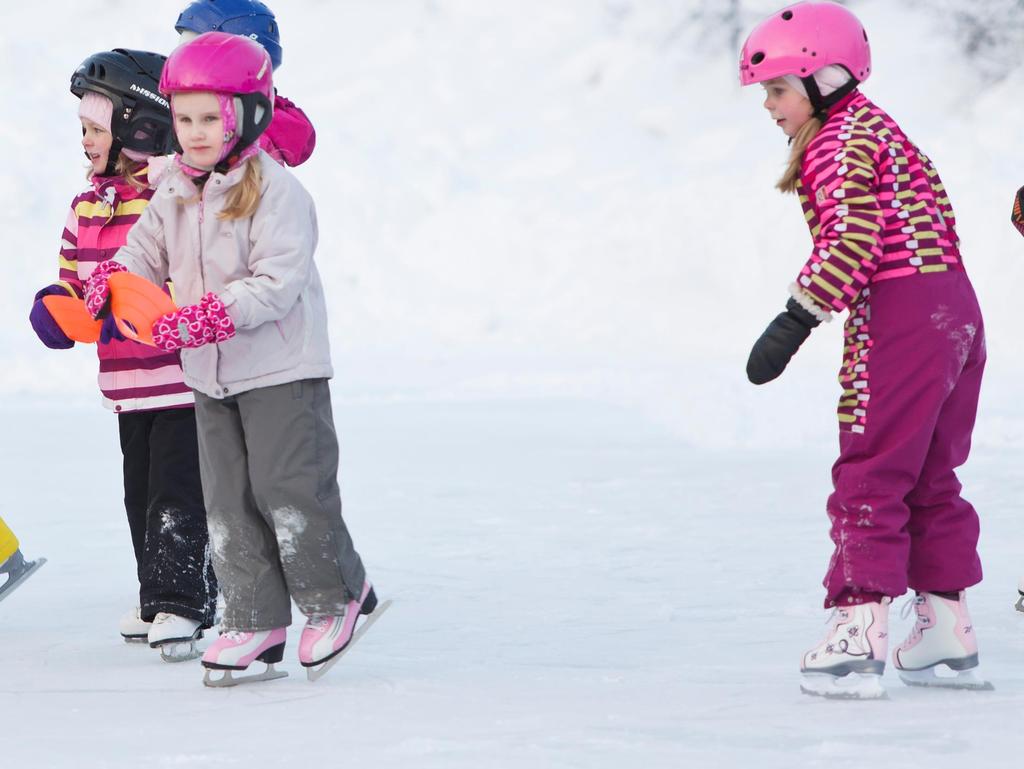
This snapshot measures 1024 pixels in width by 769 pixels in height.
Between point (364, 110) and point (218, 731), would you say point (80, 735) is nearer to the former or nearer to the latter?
point (218, 731)

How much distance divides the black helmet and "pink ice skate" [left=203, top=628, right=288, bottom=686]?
1.38 metres

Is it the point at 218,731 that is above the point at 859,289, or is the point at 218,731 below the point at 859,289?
below

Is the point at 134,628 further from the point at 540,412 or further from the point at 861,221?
the point at 540,412

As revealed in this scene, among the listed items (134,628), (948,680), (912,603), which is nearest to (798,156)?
(912,603)

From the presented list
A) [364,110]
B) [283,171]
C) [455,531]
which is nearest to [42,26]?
[364,110]

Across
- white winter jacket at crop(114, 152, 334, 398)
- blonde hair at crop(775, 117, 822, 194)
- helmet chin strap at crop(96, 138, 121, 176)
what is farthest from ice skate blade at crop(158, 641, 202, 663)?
blonde hair at crop(775, 117, 822, 194)

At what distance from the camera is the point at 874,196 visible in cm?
303

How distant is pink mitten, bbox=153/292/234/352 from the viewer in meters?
3.07

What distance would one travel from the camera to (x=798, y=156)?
3123 millimetres

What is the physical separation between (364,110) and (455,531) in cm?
1219

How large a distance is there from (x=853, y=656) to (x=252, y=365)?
4.66ft

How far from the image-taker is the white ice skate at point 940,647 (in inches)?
124

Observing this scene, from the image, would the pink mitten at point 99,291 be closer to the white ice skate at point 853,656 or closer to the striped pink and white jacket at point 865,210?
the striped pink and white jacket at point 865,210

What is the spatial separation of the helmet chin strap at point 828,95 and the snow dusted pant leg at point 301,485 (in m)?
1.24
